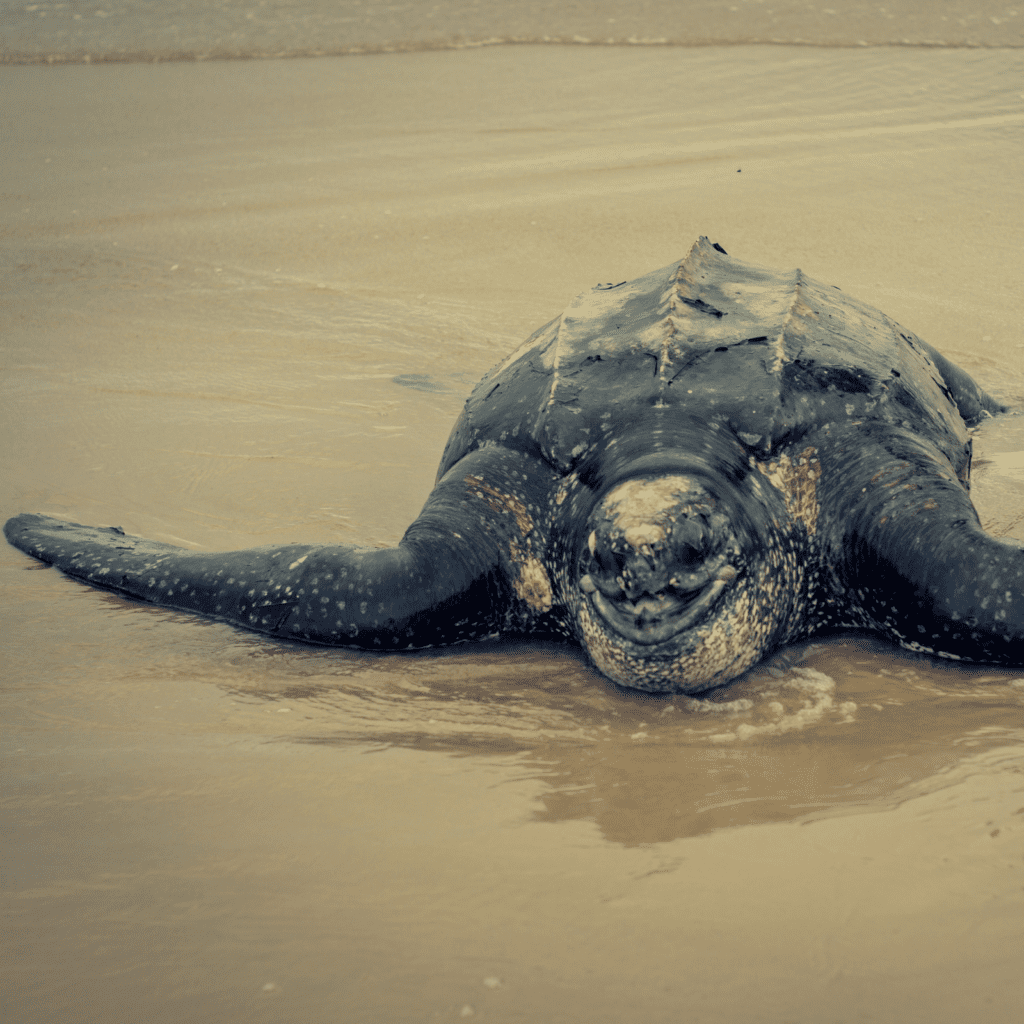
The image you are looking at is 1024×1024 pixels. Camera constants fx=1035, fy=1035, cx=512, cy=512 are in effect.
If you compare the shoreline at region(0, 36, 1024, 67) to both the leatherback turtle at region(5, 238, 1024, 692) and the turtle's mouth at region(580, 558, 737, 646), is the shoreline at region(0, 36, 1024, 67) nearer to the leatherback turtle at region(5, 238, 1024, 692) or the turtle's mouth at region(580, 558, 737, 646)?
the leatherback turtle at region(5, 238, 1024, 692)

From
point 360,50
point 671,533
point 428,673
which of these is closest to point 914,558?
point 671,533

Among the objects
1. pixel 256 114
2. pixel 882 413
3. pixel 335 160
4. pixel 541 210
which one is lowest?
pixel 882 413

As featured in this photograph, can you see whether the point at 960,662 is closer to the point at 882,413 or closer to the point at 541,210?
the point at 882,413

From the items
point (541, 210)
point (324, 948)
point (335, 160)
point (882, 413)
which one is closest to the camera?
point (324, 948)

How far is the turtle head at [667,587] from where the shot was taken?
216 centimetres

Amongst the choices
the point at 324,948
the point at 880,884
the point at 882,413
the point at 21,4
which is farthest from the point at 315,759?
the point at 21,4

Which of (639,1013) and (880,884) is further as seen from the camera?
(880,884)

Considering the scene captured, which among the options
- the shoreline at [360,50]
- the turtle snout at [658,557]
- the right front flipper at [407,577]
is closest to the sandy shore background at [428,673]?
the right front flipper at [407,577]

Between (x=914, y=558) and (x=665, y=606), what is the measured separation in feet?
1.99

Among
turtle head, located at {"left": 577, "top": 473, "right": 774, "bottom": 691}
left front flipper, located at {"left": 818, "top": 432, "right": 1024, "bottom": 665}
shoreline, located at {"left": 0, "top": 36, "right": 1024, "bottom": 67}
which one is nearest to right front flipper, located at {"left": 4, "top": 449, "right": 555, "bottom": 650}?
turtle head, located at {"left": 577, "top": 473, "right": 774, "bottom": 691}

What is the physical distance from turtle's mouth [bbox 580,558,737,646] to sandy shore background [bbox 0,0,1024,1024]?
0.55ft

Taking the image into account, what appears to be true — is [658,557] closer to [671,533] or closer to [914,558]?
[671,533]

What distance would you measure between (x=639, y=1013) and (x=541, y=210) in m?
5.43

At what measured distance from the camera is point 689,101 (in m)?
8.37
